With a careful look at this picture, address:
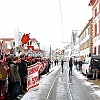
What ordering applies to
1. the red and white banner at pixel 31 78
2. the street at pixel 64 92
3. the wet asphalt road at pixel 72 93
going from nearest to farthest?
the street at pixel 64 92 < the wet asphalt road at pixel 72 93 < the red and white banner at pixel 31 78

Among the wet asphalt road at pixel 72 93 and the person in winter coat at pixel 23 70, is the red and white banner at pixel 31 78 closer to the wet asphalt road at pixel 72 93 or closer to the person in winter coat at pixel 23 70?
the person in winter coat at pixel 23 70

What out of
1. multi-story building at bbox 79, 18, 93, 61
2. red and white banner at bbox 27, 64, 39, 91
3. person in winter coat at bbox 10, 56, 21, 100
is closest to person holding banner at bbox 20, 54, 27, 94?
red and white banner at bbox 27, 64, 39, 91

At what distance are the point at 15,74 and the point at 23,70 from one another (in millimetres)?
1655

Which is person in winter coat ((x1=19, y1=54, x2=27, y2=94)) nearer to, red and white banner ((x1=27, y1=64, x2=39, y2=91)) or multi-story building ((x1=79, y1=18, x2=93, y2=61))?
red and white banner ((x1=27, y1=64, x2=39, y2=91))

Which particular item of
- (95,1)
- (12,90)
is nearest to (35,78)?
(12,90)

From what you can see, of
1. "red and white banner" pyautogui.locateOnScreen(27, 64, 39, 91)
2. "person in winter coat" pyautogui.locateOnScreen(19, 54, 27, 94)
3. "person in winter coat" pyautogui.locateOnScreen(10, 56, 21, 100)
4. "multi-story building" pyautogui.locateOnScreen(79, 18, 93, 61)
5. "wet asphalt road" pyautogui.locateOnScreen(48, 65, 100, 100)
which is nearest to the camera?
"person in winter coat" pyautogui.locateOnScreen(10, 56, 21, 100)

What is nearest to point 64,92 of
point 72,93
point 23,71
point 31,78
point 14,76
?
point 72,93

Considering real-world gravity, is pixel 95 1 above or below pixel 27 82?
above

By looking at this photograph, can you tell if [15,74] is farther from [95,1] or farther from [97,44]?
[95,1]

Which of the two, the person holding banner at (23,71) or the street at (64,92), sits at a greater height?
the person holding banner at (23,71)

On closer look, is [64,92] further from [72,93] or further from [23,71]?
[23,71]

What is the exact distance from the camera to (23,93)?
510 inches

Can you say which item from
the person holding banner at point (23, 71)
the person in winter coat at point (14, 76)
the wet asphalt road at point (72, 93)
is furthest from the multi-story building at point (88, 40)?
the person in winter coat at point (14, 76)

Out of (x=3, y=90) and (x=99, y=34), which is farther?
(x=99, y=34)
